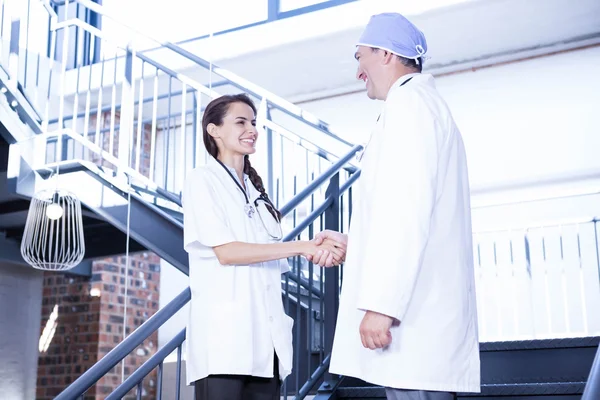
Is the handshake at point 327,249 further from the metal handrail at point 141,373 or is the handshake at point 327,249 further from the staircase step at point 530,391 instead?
the staircase step at point 530,391

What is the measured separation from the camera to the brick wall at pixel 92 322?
655 centimetres

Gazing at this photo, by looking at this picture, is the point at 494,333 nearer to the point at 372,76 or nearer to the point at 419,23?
the point at 419,23

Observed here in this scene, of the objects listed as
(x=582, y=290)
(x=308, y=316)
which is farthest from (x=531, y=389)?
(x=582, y=290)

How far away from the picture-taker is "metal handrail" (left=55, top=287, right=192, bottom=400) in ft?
6.91

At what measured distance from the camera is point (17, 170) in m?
4.76

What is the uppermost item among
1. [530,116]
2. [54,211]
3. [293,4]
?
[293,4]

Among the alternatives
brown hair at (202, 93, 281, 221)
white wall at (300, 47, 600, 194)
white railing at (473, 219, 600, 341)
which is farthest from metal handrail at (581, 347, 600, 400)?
white wall at (300, 47, 600, 194)

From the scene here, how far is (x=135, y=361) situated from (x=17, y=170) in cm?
255

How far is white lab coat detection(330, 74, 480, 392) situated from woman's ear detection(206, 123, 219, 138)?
697 millimetres

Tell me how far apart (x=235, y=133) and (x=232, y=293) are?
0.47 meters

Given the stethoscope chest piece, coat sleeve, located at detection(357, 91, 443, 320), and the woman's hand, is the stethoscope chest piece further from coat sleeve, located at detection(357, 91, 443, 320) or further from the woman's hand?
coat sleeve, located at detection(357, 91, 443, 320)

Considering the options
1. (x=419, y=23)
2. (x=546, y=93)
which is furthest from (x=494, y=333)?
(x=419, y=23)

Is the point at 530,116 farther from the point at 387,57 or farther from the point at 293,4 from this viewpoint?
the point at 387,57

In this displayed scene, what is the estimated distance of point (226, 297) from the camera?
1.98 meters
